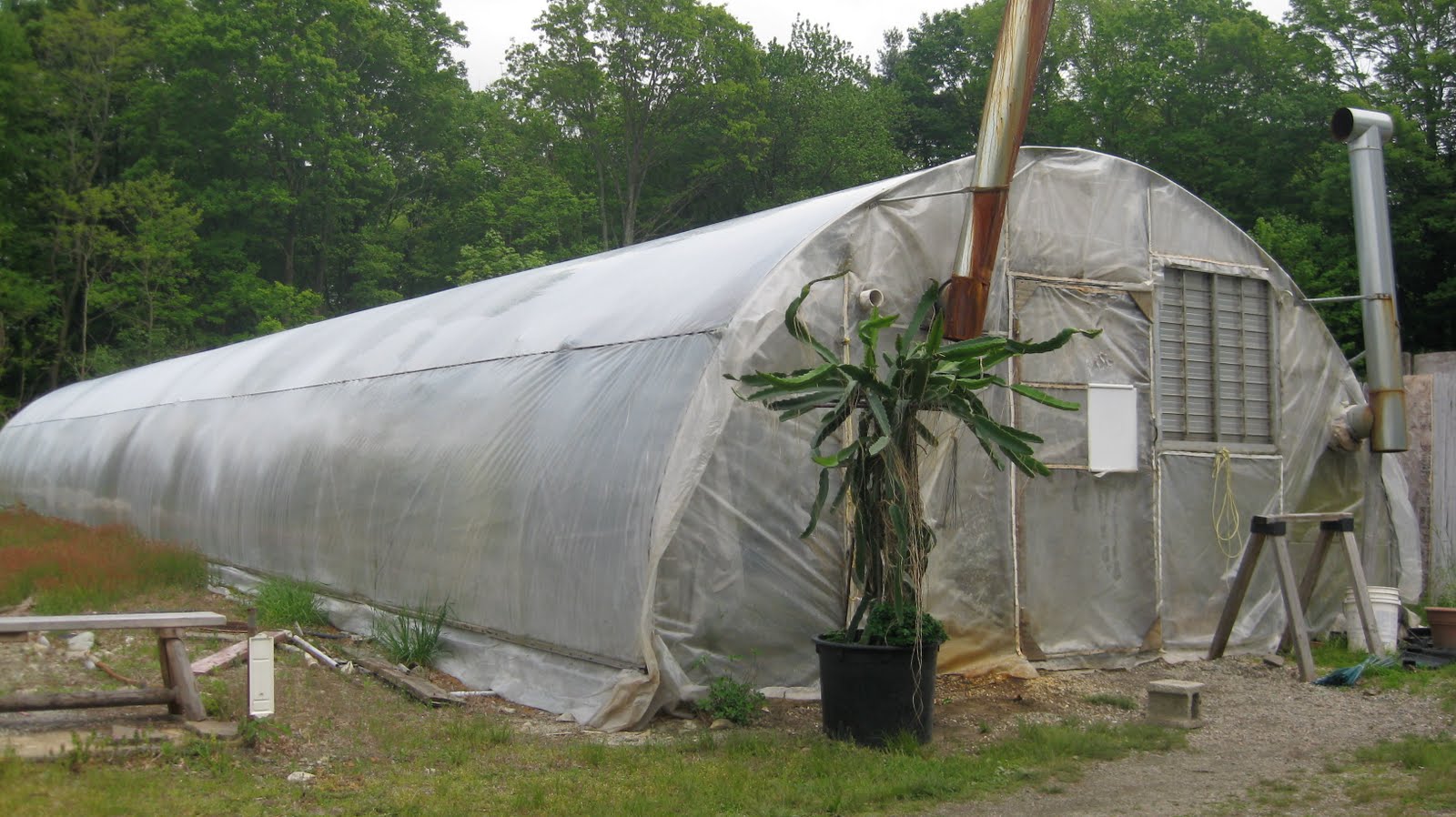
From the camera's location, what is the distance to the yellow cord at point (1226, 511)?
9625 millimetres

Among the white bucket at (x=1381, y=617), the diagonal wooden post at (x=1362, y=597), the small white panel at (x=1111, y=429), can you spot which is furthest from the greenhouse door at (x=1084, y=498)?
the white bucket at (x=1381, y=617)

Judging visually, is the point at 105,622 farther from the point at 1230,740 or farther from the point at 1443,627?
the point at 1443,627

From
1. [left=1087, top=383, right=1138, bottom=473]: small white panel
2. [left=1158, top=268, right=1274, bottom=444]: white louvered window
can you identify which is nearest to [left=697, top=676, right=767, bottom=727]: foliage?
[left=1087, top=383, right=1138, bottom=473]: small white panel

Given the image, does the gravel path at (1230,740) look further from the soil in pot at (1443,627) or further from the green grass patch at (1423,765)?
the soil in pot at (1443,627)

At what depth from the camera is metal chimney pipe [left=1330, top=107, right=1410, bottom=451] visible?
9664 millimetres

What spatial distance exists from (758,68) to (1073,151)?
26360mm

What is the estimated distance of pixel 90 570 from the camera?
1163 centimetres

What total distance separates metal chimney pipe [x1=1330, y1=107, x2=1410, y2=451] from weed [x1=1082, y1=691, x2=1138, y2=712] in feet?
12.2

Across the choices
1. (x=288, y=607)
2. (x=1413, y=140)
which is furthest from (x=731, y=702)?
(x=1413, y=140)

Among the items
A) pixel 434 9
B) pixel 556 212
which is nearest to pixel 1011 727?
pixel 556 212

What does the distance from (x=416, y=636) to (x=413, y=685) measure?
1.17 meters

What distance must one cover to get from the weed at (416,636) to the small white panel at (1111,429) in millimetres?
4803

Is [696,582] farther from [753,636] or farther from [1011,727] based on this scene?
[1011,727]

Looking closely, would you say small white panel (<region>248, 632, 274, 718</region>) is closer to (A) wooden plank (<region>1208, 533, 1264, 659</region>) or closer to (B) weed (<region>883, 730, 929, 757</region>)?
(B) weed (<region>883, 730, 929, 757</region>)
